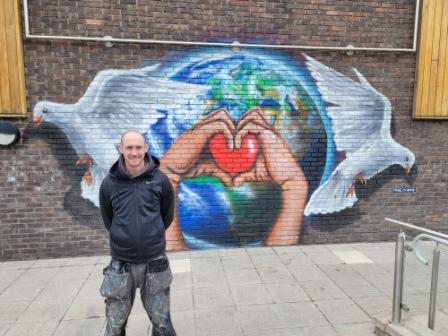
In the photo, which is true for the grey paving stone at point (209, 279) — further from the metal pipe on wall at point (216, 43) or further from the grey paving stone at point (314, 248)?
the metal pipe on wall at point (216, 43)

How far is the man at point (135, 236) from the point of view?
7.73ft

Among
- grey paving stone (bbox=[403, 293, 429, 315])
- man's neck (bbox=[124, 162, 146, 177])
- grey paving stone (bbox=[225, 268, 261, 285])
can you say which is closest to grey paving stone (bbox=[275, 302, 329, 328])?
grey paving stone (bbox=[225, 268, 261, 285])

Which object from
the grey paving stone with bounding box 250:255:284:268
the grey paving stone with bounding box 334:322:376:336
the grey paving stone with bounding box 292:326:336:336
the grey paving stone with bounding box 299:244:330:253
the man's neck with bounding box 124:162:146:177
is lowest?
the grey paving stone with bounding box 299:244:330:253

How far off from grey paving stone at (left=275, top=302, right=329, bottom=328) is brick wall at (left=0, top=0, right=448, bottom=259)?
1.80 metres

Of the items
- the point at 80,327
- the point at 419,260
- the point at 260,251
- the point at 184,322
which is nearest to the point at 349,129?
the point at 260,251

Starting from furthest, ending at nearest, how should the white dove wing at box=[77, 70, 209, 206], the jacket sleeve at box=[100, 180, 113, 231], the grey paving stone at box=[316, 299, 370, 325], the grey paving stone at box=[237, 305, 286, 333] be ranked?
1. the white dove wing at box=[77, 70, 209, 206]
2. the grey paving stone at box=[316, 299, 370, 325]
3. the grey paving stone at box=[237, 305, 286, 333]
4. the jacket sleeve at box=[100, 180, 113, 231]

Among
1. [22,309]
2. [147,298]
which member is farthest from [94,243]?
[147,298]

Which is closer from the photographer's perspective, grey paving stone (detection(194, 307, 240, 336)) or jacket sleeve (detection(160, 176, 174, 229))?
jacket sleeve (detection(160, 176, 174, 229))

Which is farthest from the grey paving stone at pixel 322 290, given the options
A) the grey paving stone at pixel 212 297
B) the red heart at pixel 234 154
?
the red heart at pixel 234 154

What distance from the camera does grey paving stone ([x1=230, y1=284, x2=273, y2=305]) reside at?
3.64 meters

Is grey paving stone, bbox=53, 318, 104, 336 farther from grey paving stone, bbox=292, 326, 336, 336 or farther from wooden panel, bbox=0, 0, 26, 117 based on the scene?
wooden panel, bbox=0, 0, 26, 117

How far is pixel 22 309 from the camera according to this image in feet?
11.6

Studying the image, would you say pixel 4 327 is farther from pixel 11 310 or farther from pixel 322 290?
pixel 322 290

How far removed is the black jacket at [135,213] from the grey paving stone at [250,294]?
1.59m
